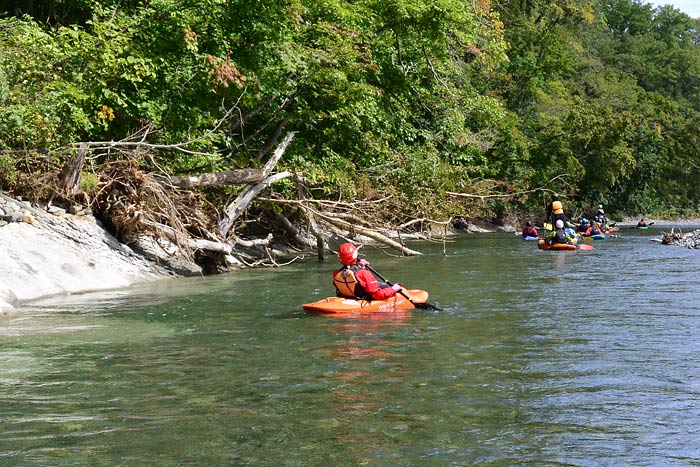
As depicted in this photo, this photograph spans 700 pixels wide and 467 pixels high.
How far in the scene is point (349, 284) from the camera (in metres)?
13.4

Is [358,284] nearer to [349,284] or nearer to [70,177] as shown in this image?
[349,284]

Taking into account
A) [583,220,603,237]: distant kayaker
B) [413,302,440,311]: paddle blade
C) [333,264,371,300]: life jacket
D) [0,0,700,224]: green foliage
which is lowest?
[583,220,603,237]: distant kayaker

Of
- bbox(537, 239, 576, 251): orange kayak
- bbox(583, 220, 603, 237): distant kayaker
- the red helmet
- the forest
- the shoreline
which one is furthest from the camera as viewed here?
bbox(583, 220, 603, 237): distant kayaker

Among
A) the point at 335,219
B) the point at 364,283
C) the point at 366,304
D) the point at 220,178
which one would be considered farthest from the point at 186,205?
the point at 366,304

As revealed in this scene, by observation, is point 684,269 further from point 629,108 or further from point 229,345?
point 629,108

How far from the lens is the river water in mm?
6285

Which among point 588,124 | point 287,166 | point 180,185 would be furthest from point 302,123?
point 588,124

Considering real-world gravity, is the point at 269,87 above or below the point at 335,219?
above

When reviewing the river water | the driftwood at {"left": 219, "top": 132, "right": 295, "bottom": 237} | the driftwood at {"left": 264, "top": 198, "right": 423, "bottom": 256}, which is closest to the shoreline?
the river water

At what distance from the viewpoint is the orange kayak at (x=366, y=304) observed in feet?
42.6

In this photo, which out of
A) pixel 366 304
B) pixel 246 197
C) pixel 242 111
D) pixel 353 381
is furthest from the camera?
pixel 242 111

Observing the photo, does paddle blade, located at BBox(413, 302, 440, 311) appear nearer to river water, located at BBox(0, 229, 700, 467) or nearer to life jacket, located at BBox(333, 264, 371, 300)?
river water, located at BBox(0, 229, 700, 467)

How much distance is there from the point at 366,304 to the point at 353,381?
4.88 meters

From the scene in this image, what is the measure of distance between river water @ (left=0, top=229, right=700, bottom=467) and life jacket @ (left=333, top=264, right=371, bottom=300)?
0.75 m
